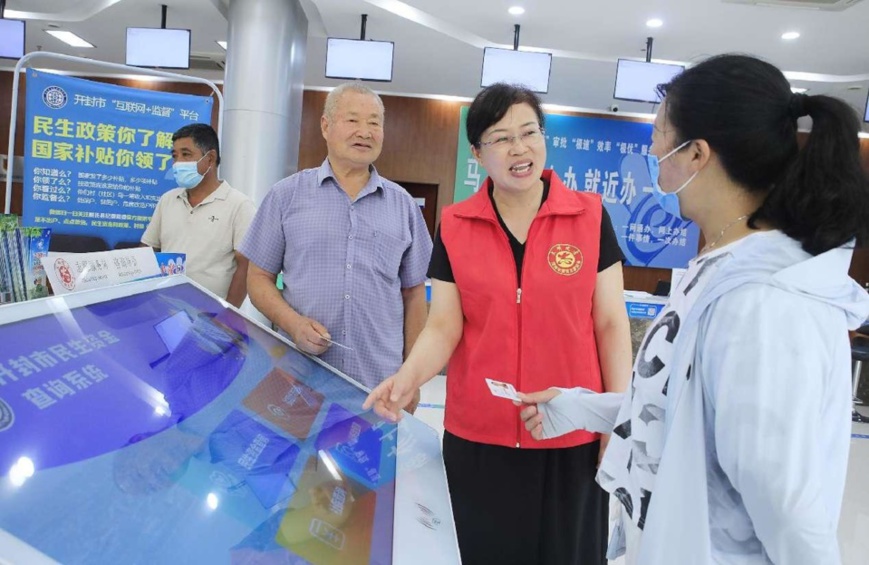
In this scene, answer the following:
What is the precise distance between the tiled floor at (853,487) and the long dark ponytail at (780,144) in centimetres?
227

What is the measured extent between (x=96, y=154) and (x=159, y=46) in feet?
11.0

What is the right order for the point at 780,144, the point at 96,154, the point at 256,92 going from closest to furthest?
1. the point at 780,144
2. the point at 96,154
3. the point at 256,92

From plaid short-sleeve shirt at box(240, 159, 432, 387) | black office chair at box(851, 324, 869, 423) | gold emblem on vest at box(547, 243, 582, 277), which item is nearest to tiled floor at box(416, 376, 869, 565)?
black office chair at box(851, 324, 869, 423)

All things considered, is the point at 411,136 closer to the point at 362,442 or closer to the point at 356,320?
the point at 356,320

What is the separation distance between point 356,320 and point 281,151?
4015mm

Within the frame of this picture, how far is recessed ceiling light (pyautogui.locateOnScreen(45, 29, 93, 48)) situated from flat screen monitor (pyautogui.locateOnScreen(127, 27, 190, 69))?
170 centimetres

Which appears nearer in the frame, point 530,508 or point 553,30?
point 530,508

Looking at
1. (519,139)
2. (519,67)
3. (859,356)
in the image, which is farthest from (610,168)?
(519,139)

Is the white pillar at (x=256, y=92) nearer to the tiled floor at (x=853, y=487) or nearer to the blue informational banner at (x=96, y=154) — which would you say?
the blue informational banner at (x=96, y=154)

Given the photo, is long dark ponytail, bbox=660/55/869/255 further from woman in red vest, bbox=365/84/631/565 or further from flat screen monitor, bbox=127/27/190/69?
flat screen monitor, bbox=127/27/190/69

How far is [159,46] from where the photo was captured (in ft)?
19.1

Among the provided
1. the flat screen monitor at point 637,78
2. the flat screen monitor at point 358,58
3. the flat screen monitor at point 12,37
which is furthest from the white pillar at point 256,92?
the flat screen monitor at point 637,78

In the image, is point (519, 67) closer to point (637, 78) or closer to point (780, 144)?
point (637, 78)

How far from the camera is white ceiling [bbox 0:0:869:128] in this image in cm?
533
